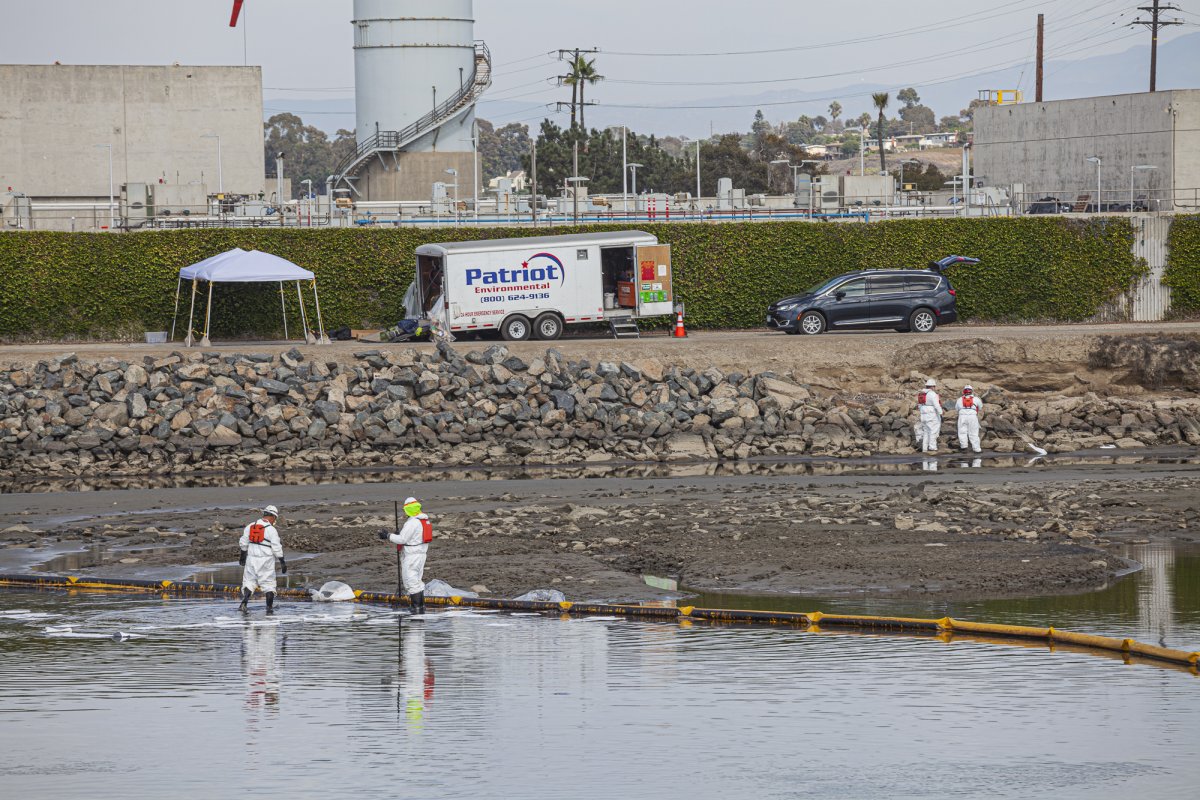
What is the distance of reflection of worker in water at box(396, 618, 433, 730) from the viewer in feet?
48.0

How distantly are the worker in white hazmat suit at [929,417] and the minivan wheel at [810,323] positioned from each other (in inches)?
289

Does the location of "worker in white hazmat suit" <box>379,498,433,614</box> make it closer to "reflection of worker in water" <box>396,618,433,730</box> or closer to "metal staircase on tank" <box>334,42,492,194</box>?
"reflection of worker in water" <box>396,618,433,730</box>

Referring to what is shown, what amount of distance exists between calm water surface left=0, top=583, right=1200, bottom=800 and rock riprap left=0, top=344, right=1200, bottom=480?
572 inches

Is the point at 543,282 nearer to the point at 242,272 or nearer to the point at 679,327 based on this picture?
the point at 679,327

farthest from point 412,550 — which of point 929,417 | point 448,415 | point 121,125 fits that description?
point 121,125

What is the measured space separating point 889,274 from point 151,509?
825 inches

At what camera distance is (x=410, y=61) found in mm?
63969

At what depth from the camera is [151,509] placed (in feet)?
90.1

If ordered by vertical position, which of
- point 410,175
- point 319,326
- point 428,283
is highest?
point 410,175

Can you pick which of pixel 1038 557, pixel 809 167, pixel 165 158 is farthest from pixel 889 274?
pixel 809 167

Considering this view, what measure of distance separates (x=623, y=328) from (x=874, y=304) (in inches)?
270

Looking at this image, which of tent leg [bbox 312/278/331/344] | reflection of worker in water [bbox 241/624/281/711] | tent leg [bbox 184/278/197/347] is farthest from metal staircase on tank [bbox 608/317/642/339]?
reflection of worker in water [bbox 241/624/281/711]

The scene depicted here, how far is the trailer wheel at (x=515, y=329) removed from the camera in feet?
129

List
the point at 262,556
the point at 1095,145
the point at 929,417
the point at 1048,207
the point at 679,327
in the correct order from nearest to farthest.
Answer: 1. the point at 262,556
2. the point at 929,417
3. the point at 679,327
4. the point at 1048,207
5. the point at 1095,145
